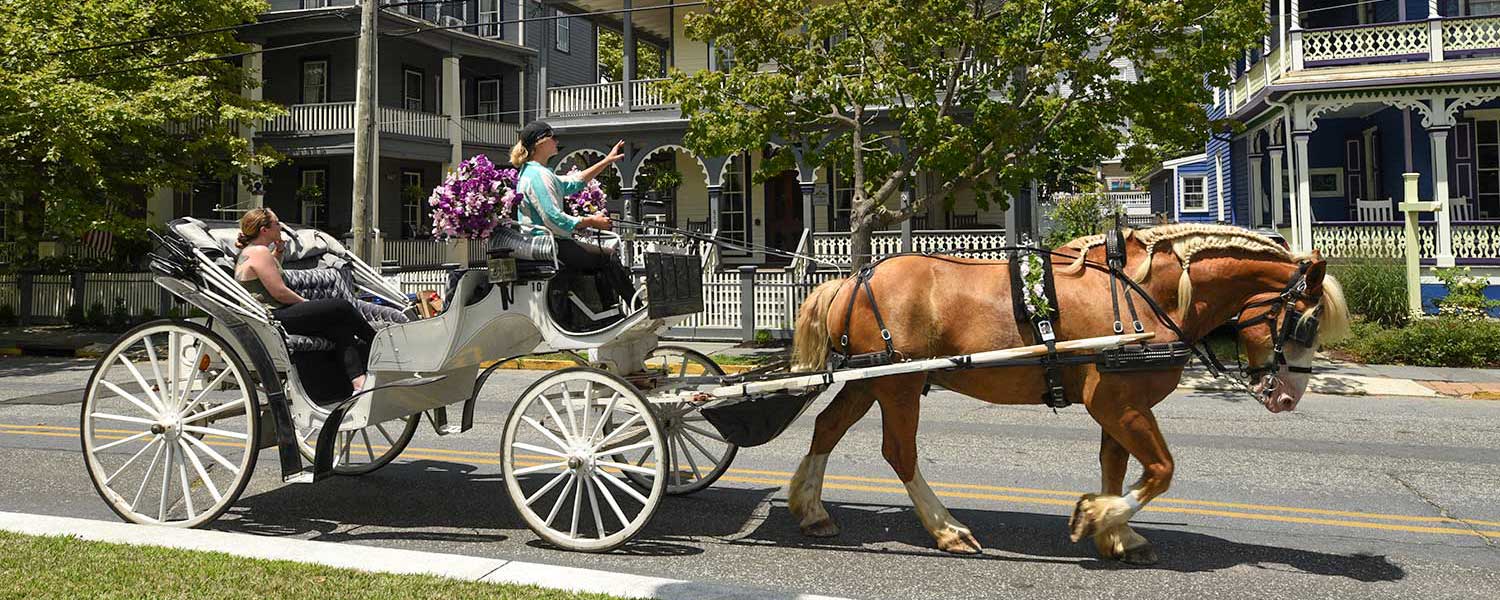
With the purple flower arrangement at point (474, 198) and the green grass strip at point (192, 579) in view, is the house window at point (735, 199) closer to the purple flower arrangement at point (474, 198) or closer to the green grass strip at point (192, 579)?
the purple flower arrangement at point (474, 198)

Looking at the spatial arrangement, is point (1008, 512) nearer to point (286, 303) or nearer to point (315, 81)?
point (286, 303)

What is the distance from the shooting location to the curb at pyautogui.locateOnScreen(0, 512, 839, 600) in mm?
4625

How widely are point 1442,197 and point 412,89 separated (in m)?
27.0

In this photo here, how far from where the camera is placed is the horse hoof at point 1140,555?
524 centimetres

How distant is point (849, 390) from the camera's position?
5793 mm

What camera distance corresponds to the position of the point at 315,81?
30.4m

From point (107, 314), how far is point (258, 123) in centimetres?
719

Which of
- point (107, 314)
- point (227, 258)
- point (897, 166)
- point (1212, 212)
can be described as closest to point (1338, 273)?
point (897, 166)

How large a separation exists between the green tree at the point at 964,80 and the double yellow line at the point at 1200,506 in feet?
26.1

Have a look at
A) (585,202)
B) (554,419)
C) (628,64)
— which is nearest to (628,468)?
(554,419)

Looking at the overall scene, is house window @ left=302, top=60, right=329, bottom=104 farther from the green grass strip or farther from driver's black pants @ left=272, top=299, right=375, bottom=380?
the green grass strip

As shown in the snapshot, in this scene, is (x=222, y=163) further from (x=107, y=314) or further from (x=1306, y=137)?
(x=1306, y=137)

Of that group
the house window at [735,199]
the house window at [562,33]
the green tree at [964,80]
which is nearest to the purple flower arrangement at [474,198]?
the green tree at [964,80]

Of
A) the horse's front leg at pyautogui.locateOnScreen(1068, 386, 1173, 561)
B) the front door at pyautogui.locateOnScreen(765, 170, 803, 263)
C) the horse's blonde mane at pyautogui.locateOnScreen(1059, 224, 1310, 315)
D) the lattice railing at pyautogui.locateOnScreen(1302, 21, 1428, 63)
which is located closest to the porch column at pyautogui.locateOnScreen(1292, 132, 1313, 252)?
the lattice railing at pyautogui.locateOnScreen(1302, 21, 1428, 63)
